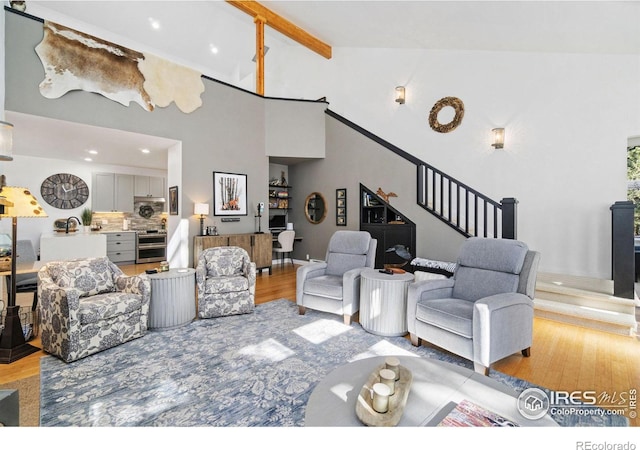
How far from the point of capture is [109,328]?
2.55 m

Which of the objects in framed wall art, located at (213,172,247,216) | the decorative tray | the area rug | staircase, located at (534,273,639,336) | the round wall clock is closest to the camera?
the decorative tray

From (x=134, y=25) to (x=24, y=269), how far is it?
582 centimetres

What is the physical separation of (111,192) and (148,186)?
844 millimetres

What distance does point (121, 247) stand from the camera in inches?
268

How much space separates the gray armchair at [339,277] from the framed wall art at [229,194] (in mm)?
2710

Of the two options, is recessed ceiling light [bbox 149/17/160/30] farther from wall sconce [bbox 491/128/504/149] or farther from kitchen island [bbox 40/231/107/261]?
wall sconce [bbox 491/128/504/149]

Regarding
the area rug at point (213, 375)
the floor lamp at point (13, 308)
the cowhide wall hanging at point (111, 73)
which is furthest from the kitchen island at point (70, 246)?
the area rug at point (213, 375)

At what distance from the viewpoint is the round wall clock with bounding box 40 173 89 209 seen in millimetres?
6285

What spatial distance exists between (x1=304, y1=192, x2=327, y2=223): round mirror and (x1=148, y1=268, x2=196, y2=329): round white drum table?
382cm

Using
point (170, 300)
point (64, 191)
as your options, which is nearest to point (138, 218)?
point (64, 191)

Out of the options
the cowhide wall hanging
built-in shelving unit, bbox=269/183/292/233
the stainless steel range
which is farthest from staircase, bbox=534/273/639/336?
the stainless steel range

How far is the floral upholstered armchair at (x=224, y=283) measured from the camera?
3.30 m

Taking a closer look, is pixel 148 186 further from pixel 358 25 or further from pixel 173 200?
pixel 358 25

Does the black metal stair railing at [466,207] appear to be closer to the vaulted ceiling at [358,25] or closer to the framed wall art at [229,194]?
the vaulted ceiling at [358,25]
